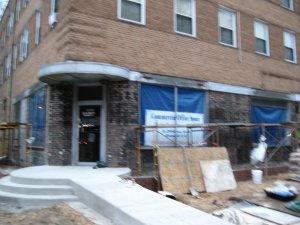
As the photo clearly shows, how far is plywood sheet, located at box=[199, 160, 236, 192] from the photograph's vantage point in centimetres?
1038

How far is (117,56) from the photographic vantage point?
1144cm

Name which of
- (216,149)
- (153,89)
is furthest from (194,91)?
(216,149)

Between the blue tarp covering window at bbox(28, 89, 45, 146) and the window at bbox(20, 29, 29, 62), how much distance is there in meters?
3.37

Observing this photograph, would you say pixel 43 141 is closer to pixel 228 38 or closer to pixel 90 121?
pixel 90 121

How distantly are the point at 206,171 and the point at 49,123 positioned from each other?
517cm

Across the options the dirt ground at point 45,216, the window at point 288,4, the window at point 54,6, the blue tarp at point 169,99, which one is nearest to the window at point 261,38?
the window at point 288,4

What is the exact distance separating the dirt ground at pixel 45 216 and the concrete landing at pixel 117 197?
0.43m

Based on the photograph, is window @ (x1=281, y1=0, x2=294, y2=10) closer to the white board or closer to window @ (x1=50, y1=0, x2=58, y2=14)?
window @ (x1=50, y1=0, x2=58, y2=14)

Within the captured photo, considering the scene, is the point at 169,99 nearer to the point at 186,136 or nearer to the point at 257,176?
the point at 186,136

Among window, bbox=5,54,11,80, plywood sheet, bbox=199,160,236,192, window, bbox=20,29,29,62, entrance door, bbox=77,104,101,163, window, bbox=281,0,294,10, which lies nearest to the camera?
plywood sheet, bbox=199,160,236,192

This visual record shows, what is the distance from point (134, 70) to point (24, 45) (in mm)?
8148

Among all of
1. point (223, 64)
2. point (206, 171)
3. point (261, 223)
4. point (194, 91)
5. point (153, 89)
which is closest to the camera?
point (261, 223)

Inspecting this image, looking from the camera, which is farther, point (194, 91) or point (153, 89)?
point (194, 91)

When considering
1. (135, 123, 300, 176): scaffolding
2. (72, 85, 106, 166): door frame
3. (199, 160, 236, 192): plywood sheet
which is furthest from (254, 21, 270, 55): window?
(72, 85, 106, 166): door frame
